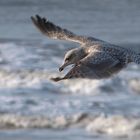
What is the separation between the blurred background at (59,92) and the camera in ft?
37.3

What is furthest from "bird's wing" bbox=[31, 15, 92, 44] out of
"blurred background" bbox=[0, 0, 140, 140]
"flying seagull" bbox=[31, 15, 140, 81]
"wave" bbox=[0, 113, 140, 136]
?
"wave" bbox=[0, 113, 140, 136]

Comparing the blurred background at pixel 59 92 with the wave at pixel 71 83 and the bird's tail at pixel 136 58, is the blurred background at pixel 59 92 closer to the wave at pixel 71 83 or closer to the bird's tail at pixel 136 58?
the wave at pixel 71 83

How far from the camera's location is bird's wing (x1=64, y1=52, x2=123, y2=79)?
248 inches

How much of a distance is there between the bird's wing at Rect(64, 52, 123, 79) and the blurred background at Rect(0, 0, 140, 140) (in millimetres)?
4000

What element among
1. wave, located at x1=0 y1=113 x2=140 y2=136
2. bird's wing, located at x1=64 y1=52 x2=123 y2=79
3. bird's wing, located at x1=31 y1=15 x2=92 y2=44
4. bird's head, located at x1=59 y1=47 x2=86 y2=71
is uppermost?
bird's wing, located at x1=31 y1=15 x2=92 y2=44

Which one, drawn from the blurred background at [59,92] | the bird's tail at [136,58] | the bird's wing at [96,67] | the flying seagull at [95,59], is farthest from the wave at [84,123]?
the bird's wing at [96,67]

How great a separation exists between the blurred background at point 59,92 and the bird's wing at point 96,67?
4000mm

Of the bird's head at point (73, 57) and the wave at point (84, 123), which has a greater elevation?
the bird's head at point (73, 57)

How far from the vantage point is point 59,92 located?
45.0 ft

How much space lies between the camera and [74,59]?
723 centimetres

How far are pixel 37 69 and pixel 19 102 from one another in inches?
106

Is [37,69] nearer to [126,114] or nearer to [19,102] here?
[19,102]

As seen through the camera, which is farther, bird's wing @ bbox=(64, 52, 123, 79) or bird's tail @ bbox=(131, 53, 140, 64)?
bird's tail @ bbox=(131, 53, 140, 64)

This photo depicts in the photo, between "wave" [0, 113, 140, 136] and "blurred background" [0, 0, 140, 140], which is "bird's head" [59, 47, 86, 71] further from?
"wave" [0, 113, 140, 136]
